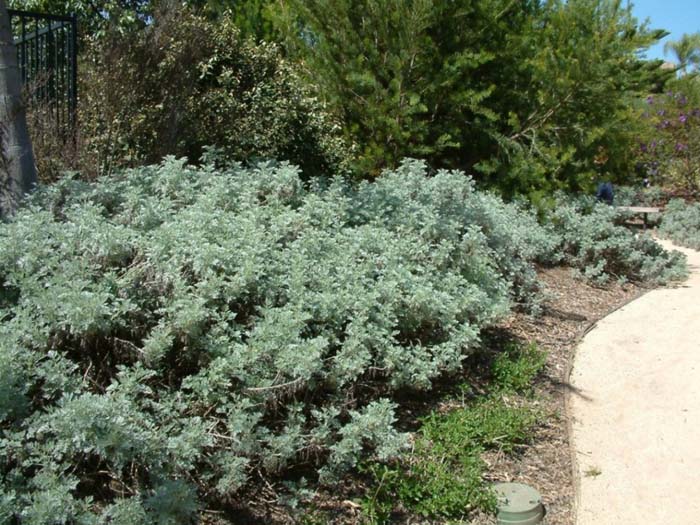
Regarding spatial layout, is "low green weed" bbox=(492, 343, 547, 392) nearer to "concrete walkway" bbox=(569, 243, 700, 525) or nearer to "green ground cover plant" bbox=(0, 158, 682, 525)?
"green ground cover plant" bbox=(0, 158, 682, 525)

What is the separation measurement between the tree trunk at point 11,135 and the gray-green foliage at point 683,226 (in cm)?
970

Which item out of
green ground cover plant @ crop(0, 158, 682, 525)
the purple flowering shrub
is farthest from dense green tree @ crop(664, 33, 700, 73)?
green ground cover plant @ crop(0, 158, 682, 525)

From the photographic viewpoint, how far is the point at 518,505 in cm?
366

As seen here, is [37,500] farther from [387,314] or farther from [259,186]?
[259,186]

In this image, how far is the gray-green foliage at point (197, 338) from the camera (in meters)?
3.04

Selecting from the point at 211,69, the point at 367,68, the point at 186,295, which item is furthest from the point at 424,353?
the point at 367,68

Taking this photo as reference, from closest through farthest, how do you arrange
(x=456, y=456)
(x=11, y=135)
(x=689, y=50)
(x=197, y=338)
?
(x=197, y=338) < (x=456, y=456) < (x=11, y=135) < (x=689, y=50)

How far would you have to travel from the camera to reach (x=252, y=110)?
716 centimetres

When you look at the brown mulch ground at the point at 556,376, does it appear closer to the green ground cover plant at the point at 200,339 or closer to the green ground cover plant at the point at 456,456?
the green ground cover plant at the point at 456,456

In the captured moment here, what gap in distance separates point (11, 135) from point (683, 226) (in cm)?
1048

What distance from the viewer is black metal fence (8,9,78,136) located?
6.55m

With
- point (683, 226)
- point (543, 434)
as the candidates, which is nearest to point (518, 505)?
point (543, 434)

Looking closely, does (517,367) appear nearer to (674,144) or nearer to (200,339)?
(200,339)

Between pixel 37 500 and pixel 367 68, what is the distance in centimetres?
630
